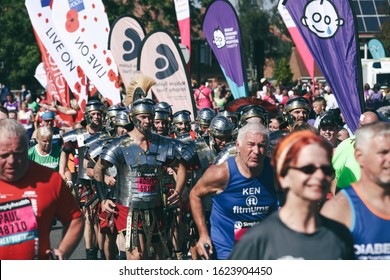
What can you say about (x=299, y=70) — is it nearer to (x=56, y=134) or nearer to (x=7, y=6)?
(x=7, y=6)

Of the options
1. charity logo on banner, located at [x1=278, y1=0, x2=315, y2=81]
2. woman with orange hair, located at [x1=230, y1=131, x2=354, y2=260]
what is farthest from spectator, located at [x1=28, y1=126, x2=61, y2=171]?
woman with orange hair, located at [x1=230, y1=131, x2=354, y2=260]

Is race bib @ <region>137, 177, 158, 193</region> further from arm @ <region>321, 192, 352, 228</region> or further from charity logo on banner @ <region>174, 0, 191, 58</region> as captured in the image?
charity logo on banner @ <region>174, 0, 191, 58</region>

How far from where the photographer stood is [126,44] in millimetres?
19391

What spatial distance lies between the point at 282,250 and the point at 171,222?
6.08 meters

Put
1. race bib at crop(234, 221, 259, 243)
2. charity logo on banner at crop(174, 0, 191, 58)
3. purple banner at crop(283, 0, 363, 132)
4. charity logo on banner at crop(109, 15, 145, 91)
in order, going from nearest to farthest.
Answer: race bib at crop(234, 221, 259, 243), purple banner at crop(283, 0, 363, 132), charity logo on banner at crop(109, 15, 145, 91), charity logo on banner at crop(174, 0, 191, 58)

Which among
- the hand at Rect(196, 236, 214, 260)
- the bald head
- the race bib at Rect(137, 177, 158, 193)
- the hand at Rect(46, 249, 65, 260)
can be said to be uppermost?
the bald head

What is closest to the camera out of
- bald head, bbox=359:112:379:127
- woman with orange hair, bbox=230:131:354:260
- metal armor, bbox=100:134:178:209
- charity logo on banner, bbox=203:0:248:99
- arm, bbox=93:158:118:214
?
woman with orange hair, bbox=230:131:354:260

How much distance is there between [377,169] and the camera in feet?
17.1

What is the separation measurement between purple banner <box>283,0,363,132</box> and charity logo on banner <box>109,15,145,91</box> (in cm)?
716

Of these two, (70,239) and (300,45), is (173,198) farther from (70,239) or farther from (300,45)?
(300,45)

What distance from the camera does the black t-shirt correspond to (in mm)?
4688

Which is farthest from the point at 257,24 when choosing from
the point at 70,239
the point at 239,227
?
the point at 70,239

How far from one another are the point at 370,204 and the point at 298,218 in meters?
0.64
